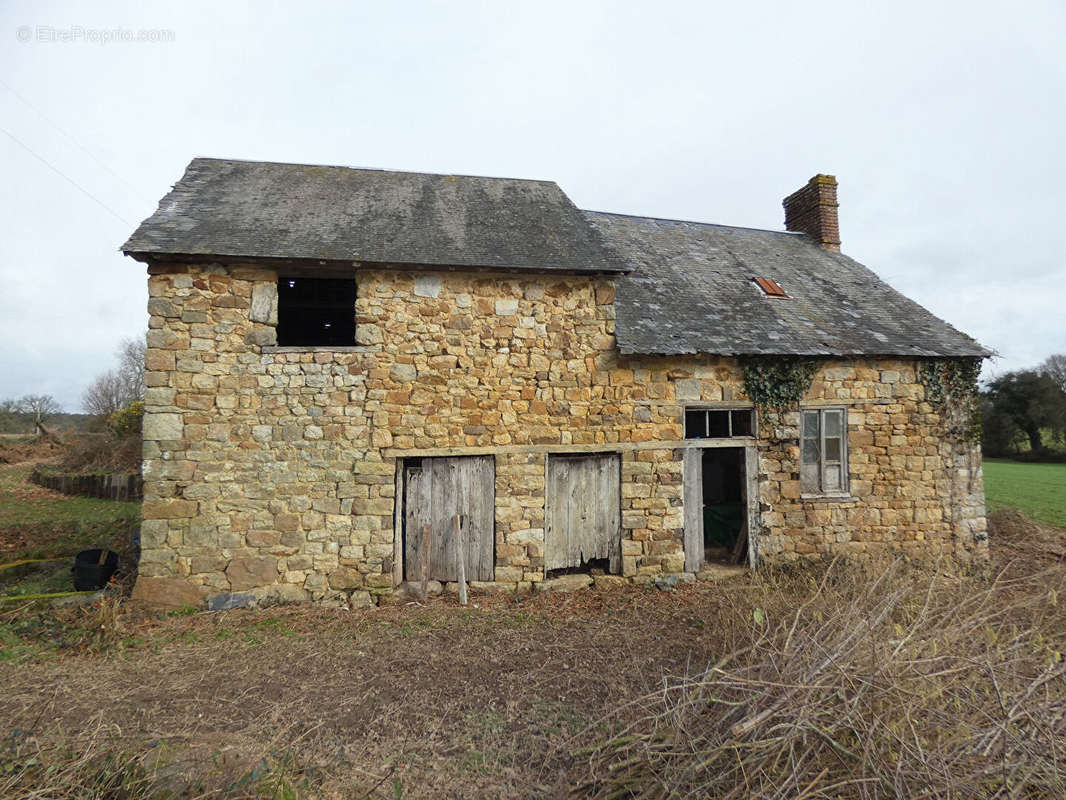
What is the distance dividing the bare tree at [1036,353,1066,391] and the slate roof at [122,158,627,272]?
4061cm

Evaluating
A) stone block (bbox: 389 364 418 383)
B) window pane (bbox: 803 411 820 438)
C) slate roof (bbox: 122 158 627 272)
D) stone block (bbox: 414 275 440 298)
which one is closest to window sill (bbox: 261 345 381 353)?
stone block (bbox: 389 364 418 383)

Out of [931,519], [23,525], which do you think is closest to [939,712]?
[931,519]

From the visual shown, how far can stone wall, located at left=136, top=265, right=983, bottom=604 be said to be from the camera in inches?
259

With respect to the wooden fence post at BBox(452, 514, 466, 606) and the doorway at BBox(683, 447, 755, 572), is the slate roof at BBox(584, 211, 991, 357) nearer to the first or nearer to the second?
the doorway at BBox(683, 447, 755, 572)

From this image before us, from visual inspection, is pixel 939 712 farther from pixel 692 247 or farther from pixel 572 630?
pixel 692 247

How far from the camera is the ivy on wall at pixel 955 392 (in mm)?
8562

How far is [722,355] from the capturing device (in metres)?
7.70

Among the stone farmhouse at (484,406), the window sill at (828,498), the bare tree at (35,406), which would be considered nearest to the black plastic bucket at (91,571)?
the stone farmhouse at (484,406)

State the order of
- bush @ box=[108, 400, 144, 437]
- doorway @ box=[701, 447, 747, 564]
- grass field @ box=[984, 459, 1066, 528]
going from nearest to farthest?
doorway @ box=[701, 447, 747, 564] → grass field @ box=[984, 459, 1066, 528] → bush @ box=[108, 400, 144, 437]

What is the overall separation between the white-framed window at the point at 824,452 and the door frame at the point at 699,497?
3.10 ft

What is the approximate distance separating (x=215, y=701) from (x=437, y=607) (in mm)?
2715

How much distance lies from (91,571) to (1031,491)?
26.1 metres

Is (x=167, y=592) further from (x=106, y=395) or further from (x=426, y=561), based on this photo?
(x=106, y=395)

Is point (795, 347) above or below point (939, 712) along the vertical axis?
above
